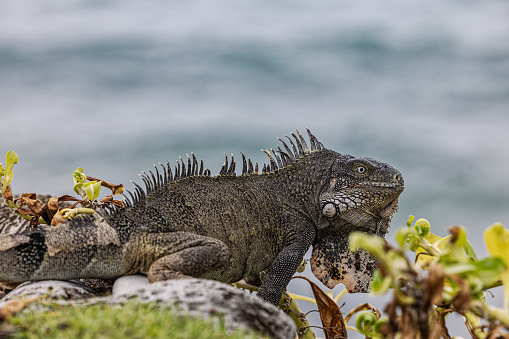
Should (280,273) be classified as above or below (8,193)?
below

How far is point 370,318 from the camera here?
2545 millimetres

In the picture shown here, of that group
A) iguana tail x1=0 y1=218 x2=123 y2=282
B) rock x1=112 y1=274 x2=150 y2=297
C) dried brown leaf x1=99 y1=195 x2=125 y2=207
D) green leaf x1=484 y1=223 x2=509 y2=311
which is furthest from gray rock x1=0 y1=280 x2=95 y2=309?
green leaf x1=484 y1=223 x2=509 y2=311

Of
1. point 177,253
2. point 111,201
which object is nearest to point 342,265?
point 177,253

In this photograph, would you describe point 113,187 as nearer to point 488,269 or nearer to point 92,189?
point 92,189

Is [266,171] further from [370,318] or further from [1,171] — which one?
[1,171]

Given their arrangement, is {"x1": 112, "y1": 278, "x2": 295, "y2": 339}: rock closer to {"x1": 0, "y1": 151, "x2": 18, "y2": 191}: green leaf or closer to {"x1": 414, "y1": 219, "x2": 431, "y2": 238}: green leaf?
{"x1": 414, "y1": 219, "x2": 431, "y2": 238}: green leaf

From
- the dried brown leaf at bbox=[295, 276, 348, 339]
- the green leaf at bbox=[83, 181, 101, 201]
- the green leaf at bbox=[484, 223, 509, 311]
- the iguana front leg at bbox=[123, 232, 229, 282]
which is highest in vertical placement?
the green leaf at bbox=[83, 181, 101, 201]

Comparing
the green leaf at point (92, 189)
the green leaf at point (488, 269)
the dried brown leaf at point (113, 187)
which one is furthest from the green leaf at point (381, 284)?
the dried brown leaf at point (113, 187)

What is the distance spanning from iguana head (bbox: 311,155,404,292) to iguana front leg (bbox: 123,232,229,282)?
1.01 metres

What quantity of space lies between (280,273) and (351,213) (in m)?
0.75

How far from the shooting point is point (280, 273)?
3793 mm

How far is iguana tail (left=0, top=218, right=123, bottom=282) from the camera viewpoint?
3221mm

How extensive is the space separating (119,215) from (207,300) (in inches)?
62.9

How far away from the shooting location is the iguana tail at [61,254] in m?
3.22
